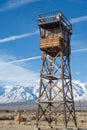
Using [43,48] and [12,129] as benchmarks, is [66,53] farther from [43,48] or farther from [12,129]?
[12,129]

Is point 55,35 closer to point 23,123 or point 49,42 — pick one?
point 49,42

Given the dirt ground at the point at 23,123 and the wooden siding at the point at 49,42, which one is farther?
the dirt ground at the point at 23,123

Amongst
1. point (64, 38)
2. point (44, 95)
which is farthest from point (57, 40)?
point (44, 95)

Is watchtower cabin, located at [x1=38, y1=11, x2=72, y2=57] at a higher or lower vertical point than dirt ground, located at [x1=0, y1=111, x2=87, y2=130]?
higher

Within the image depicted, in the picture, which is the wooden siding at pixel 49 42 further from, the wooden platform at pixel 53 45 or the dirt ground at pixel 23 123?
the dirt ground at pixel 23 123

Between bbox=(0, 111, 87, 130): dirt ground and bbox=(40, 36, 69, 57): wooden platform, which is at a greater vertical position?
bbox=(40, 36, 69, 57): wooden platform

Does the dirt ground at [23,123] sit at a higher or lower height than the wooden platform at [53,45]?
lower

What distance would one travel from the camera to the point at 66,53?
3859 centimetres

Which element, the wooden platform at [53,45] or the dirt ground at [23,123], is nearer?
the wooden platform at [53,45]

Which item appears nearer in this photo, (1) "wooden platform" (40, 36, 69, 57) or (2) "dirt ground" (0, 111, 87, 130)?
(1) "wooden platform" (40, 36, 69, 57)

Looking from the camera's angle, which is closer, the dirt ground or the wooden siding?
the wooden siding

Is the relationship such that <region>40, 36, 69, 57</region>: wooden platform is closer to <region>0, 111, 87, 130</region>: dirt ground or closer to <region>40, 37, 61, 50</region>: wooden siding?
<region>40, 37, 61, 50</region>: wooden siding

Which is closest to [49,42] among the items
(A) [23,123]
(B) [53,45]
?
(B) [53,45]

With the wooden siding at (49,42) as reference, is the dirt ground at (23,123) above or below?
below
